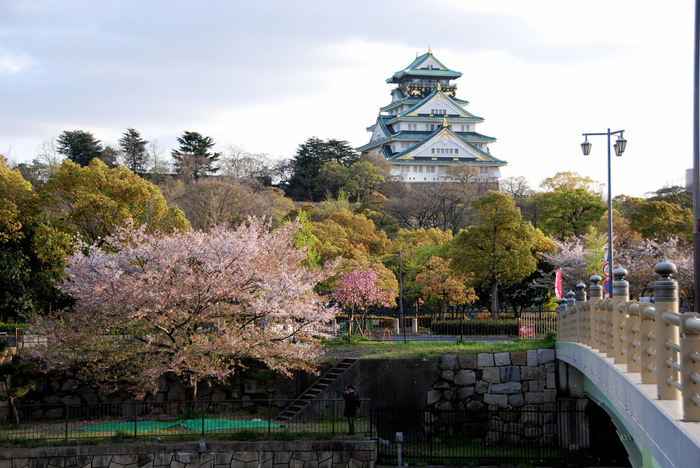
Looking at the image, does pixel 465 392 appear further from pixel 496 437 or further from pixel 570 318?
pixel 570 318

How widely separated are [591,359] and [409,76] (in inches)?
3507

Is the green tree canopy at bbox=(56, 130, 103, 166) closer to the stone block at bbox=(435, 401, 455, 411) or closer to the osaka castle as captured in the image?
the osaka castle

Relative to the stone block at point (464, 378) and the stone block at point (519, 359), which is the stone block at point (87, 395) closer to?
the stone block at point (464, 378)

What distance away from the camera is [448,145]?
3474 inches

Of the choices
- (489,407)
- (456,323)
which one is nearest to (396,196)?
(456,323)

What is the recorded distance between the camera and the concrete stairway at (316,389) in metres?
19.5

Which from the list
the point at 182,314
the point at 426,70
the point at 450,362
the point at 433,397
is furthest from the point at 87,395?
the point at 426,70

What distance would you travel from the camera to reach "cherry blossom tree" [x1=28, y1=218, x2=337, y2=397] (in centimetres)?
1864

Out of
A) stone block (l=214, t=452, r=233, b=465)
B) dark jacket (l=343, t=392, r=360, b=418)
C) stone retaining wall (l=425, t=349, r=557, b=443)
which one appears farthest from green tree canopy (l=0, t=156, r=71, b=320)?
stone retaining wall (l=425, t=349, r=557, b=443)

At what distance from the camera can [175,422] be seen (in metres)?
18.1

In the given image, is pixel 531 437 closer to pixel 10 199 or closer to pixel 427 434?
pixel 427 434

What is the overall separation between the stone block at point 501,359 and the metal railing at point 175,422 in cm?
398

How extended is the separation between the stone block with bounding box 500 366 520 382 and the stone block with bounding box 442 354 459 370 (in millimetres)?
1369

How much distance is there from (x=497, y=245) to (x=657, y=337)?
28051mm
